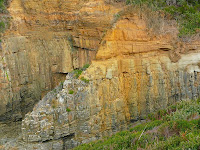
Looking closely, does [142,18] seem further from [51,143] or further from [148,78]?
[51,143]

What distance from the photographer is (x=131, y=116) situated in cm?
1455

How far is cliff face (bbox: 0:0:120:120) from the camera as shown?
16.0 m

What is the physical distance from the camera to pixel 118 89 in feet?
45.8

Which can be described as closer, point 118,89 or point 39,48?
point 118,89

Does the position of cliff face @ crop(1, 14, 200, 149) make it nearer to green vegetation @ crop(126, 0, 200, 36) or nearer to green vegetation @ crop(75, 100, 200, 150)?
green vegetation @ crop(126, 0, 200, 36)

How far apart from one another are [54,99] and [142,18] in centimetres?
652

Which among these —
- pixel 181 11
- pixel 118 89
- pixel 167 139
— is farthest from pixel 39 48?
pixel 167 139

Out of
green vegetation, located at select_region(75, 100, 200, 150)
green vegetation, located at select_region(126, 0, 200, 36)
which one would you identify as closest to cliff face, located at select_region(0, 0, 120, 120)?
green vegetation, located at select_region(126, 0, 200, 36)

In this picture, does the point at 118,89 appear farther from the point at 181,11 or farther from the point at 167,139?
the point at 181,11

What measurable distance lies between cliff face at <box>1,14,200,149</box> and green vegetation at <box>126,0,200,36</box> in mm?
1099

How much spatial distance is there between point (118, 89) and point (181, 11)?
6905 mm

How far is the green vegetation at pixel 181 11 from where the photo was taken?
50.4ft

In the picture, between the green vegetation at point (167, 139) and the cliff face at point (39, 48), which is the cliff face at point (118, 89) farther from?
the green vegetation at point (167, 139)

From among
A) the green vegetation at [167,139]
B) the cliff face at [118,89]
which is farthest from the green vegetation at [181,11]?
the green vegetation at [167,139]
